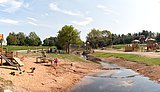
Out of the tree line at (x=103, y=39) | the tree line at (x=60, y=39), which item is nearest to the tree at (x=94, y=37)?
the tree line at (x=103, y=39)

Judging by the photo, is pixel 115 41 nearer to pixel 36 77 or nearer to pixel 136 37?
pixel 136 37

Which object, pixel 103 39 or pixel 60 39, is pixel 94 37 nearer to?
pixel 103 39

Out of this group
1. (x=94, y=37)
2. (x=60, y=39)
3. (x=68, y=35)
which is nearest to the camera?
(x=68, y=35)

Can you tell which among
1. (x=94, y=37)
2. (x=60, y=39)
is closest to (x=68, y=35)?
(x=60, y=39)

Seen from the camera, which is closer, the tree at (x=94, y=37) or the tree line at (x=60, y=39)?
the tree line at (x=60, y=39)

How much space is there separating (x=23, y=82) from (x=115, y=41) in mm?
162526

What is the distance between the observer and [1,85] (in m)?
22.5

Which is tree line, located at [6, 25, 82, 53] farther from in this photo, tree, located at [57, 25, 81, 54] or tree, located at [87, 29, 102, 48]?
tree, located at [87, 29, 102, 48]

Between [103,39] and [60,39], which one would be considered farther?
[103,39]

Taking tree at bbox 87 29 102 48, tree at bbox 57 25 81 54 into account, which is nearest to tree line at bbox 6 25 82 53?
tree at bbox 57 25 81 54

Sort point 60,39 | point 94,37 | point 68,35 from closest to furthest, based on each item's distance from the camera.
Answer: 1. point 68,35
2. point 60,39
3. point 94,37

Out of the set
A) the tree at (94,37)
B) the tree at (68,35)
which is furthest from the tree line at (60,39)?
the tree at (94,37)

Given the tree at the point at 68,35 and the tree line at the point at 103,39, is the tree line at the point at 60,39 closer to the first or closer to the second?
the tree at the point at 68,35

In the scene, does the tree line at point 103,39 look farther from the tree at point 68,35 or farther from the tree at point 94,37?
the tree at point 68,35
